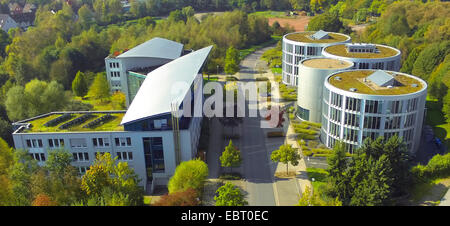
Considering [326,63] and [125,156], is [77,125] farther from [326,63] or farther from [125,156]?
[326,63]

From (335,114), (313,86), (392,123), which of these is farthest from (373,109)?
(313,86)

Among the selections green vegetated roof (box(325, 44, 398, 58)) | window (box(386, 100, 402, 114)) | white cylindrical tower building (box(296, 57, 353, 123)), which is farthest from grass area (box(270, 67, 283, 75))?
window (box(386, 100, 402, 114))

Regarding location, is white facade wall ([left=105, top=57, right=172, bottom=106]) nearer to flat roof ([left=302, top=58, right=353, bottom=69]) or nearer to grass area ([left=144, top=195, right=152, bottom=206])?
flat roof ([left=302, top=58, right=353, bottom=69])

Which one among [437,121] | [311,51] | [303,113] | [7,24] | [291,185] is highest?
[7,24]

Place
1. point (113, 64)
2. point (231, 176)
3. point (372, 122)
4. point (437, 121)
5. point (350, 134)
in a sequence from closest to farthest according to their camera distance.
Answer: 1. point (231, 176)
2. point (372, 122)
3. point (350, 134)
4. point (437, 121)
5. point (113, 64)

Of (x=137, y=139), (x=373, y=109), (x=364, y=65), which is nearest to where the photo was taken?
(x=137, y=139)

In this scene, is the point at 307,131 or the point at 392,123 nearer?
the point at 392,123
